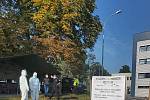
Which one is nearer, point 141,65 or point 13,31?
point 13,31

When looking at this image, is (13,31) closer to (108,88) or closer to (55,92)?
(55,92)

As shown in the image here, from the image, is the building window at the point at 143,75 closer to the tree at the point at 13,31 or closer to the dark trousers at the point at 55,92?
the tree at the point at 13,31

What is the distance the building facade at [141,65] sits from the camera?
120m

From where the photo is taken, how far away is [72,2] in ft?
165

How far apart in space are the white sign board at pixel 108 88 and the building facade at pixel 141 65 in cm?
9637

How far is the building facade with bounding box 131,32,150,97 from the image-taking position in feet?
393

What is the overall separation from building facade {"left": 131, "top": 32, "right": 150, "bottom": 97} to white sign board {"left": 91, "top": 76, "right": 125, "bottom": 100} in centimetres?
9637

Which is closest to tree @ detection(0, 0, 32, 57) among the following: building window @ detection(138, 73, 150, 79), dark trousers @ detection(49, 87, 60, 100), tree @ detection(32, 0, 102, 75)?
tree @ detection(32, 0, 102, 75)

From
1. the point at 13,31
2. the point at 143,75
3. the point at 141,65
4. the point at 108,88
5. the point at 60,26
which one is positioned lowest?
the point at 108,88

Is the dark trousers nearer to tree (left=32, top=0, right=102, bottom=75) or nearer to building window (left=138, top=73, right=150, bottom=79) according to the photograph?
tree (left=32, top=0, right=102, bottom=75)

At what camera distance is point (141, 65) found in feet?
398

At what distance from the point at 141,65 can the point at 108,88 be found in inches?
3955

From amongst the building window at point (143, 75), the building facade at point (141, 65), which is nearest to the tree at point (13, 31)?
the building facade at point (141, 65)

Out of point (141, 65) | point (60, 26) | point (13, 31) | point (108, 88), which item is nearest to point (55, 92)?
point (60, 26)
